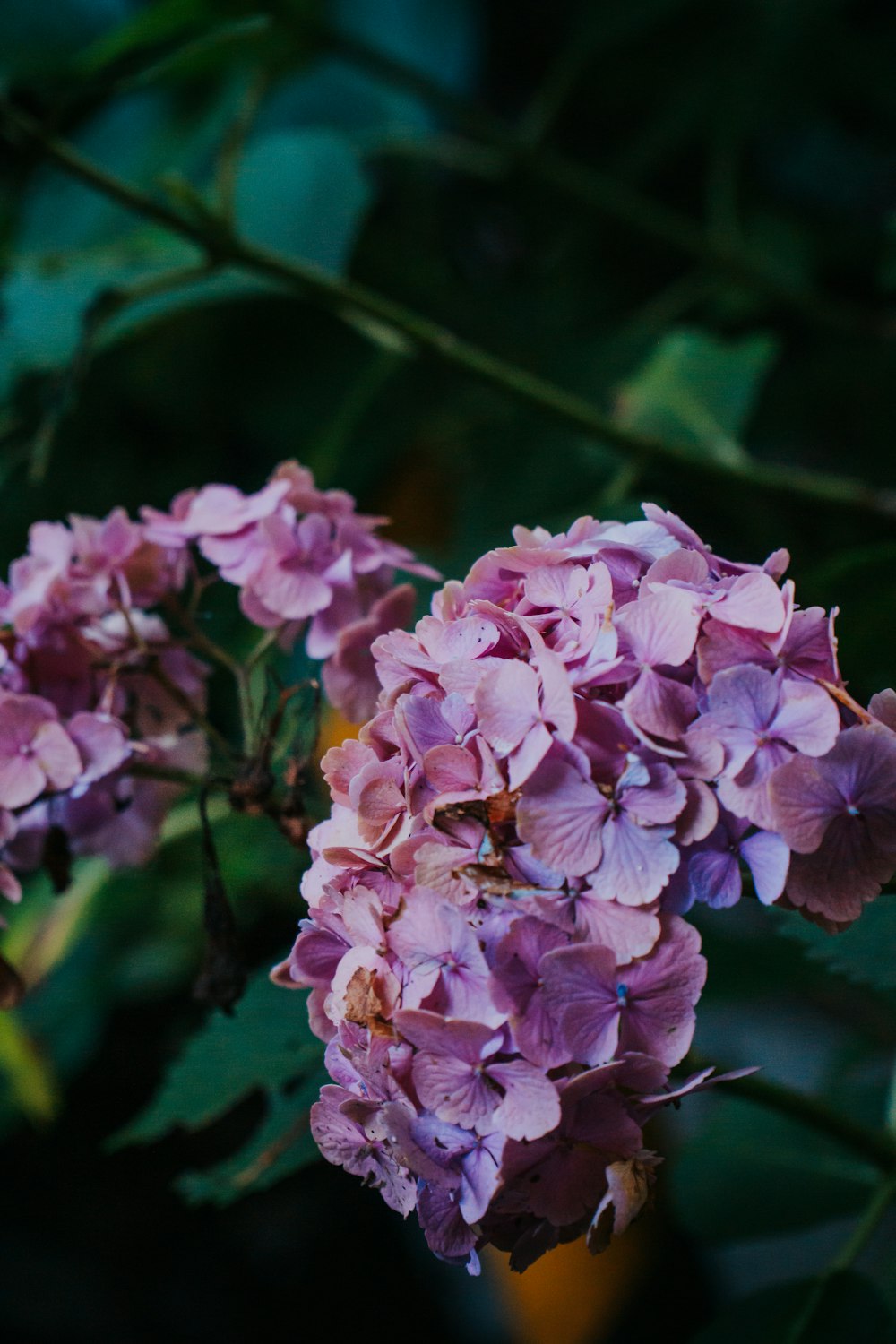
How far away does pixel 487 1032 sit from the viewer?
0.32 m

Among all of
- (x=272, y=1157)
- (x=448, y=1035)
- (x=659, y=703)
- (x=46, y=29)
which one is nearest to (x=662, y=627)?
(x=659, y=703)

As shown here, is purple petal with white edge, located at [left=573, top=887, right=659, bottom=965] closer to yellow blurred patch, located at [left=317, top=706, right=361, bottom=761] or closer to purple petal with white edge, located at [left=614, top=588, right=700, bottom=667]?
purple petal with white edge, located at [left=614, top=588, right=700, bottom=667]

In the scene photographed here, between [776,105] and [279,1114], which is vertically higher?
[776,105]

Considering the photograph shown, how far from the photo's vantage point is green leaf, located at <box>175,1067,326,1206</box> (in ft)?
1.77

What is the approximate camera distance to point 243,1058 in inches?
22.2

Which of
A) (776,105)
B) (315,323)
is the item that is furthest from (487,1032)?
(776,105)

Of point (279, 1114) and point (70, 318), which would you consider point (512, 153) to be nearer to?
point (70, 318)

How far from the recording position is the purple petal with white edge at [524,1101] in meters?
0.31

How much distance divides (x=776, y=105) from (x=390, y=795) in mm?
1165

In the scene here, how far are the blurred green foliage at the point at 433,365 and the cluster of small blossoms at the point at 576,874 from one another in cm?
22

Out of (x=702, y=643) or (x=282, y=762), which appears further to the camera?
(x=282, y=762)

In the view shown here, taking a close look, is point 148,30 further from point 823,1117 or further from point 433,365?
point 823,1117

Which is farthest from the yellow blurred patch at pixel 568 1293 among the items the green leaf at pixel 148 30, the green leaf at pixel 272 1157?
the green leaf at pixel 148 30

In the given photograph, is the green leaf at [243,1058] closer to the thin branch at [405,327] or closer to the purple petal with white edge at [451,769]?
the purple petal with white edge at [451,769]
